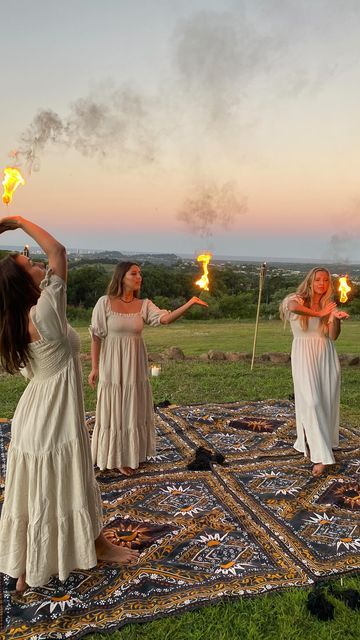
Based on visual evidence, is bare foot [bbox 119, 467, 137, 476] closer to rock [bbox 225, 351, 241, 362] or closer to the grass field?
the grass field

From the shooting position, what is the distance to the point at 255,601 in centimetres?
322

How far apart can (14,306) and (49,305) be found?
0.78 feet

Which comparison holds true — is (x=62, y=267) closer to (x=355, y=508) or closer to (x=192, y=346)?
(x=355, y=508)

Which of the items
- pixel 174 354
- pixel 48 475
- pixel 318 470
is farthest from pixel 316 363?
pixel 174 354

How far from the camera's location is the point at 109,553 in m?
3.68

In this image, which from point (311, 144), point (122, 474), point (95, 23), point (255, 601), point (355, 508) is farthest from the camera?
point (311, 144)

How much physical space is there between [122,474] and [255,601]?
243cm

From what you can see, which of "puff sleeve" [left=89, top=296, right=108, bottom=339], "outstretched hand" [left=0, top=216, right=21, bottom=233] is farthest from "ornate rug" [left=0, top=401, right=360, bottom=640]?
"outstretched hand" [left=0, top=216, right=21, bottom=233]

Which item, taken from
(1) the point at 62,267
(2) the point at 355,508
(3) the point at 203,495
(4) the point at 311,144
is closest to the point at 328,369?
(2) the point at 355,508

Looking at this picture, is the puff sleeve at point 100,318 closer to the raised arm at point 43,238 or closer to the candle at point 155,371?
the raised arm at point 43,238

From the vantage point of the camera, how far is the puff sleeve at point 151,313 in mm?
5348

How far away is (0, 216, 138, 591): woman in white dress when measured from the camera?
3057mm

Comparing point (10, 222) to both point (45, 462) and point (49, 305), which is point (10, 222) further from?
point (45, 462)

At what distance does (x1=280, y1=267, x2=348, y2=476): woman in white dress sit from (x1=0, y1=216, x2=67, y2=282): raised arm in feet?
Answer: 10.2
